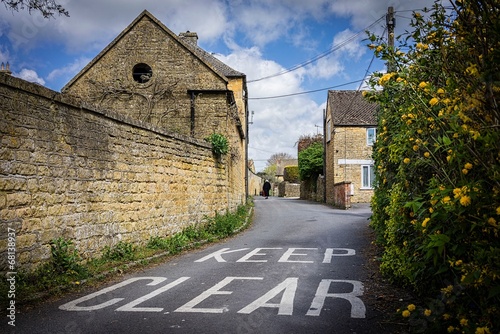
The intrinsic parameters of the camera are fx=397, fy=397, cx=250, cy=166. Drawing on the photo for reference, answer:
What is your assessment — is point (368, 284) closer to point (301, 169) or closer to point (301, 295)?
point (301, 295)

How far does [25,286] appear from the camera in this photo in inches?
200

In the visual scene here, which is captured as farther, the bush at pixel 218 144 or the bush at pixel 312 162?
the bush at pixel 312 162

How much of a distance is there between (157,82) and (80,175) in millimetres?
11082

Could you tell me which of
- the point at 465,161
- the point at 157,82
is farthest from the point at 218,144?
the point at 465,161

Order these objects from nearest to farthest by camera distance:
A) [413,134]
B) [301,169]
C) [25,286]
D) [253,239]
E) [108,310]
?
[413,134], [108,310], [25,286], [253,239], [301,169]

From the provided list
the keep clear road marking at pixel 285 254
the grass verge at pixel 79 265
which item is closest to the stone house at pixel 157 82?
the grass verge at pixel 79 265

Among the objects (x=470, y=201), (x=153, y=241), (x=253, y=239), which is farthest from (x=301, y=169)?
(x=470, y=201)

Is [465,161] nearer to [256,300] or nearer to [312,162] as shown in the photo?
[256,300]

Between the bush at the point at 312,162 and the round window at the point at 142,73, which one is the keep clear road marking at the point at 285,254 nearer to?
the round window at the point at 142,73

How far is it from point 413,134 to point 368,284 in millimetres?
2545

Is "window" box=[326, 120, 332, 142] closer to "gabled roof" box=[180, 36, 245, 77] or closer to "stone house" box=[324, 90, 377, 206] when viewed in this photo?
"stone house" box=[324, 90, 377, 206]

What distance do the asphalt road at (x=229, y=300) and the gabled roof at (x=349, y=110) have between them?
21107mm

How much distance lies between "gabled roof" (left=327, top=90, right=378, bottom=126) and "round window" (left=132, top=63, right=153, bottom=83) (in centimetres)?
1537

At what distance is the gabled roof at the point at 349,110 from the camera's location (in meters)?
28.5
